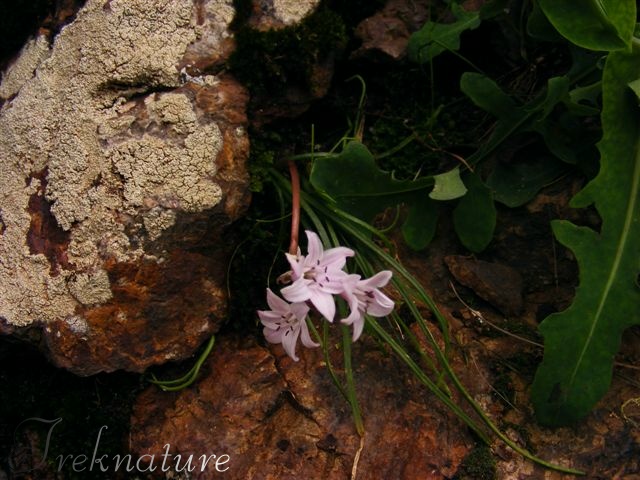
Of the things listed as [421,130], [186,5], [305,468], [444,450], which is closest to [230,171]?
[186,5]

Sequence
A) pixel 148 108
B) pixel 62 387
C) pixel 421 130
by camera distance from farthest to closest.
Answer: pixel 421 130 < pixel 62 387 < pixel 148 108

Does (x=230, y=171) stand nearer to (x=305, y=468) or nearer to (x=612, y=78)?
(x=305, y=468)

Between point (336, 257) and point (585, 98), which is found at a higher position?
point (336, 257)

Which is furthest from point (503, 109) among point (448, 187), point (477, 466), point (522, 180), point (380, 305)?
point (477, 466)

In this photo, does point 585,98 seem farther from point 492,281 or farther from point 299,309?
point 299,309

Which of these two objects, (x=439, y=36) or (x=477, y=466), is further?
(x=439, y=36)

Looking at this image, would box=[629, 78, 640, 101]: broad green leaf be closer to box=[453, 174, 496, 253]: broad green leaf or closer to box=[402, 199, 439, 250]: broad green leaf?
box=[453, 174, 496, 253]: broad green leaf
